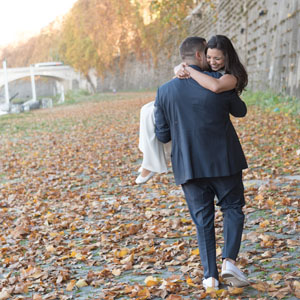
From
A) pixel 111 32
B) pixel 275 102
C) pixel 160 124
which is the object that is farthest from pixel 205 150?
pixel 111 32

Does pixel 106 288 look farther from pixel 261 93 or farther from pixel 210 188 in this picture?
pixel 261 93

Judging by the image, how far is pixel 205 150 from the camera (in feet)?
10.8

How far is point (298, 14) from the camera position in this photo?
41.8ft

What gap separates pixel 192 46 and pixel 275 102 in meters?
11.8

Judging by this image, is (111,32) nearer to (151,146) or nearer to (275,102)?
(275,102)

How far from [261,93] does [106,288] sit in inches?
565

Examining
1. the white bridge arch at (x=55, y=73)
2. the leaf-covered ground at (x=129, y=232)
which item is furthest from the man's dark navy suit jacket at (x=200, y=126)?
the white bridge arch at (x=55, y=73)

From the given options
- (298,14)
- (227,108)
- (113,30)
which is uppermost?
(113,30)

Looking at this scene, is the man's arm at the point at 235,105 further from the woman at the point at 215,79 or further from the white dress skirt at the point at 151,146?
the white dress skirt at the point at 151,146

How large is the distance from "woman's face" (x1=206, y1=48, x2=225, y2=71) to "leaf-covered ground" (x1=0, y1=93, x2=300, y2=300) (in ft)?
4.98

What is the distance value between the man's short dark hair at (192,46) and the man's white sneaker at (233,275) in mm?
1416

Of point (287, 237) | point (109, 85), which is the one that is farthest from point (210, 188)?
point (109, 85)

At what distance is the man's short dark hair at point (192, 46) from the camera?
129 inches

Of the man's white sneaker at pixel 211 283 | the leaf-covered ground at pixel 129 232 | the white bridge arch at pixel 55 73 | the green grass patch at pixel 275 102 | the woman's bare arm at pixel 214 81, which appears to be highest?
the white bridge arch at pixel 55 73
